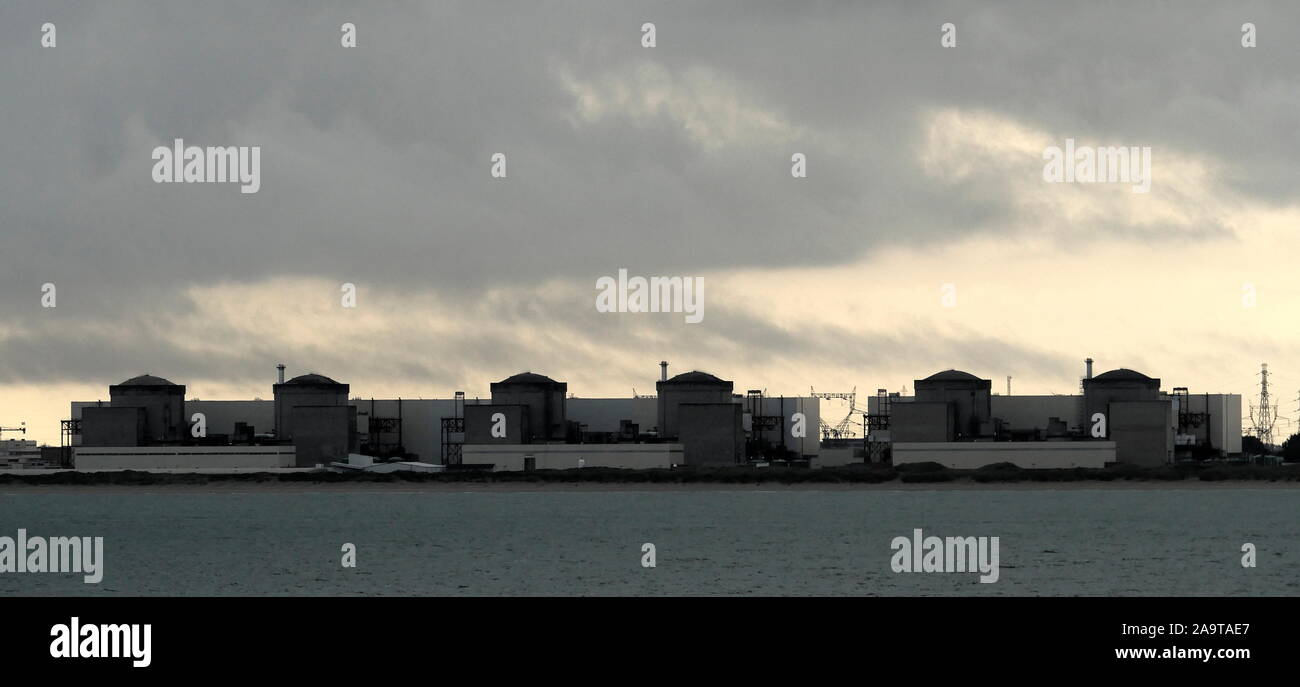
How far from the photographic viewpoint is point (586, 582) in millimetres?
62219

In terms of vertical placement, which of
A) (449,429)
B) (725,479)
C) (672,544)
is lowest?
(672,544)

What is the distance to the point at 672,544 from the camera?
84.6 m

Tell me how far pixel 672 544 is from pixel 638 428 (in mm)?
75567

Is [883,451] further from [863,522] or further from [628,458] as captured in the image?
[863,522]

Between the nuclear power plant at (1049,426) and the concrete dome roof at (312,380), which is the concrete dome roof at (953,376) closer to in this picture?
the nuclear power plant at (1049,426)

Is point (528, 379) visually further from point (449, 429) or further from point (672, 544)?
point (672, 544)

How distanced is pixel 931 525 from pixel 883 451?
200 feet

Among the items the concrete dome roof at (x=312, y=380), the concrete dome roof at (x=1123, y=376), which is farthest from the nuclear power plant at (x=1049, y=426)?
the concrete dome roof at (x=312, y=380)

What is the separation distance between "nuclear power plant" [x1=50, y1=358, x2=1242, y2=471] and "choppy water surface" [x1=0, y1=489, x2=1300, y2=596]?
15.4 ft

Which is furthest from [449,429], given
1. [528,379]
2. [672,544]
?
[672,544]

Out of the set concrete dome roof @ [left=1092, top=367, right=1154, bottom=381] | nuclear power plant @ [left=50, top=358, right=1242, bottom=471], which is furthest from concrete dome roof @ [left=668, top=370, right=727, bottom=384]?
concrete dome roof @ [left=1092, top=367, right=1154, bottom=381]
